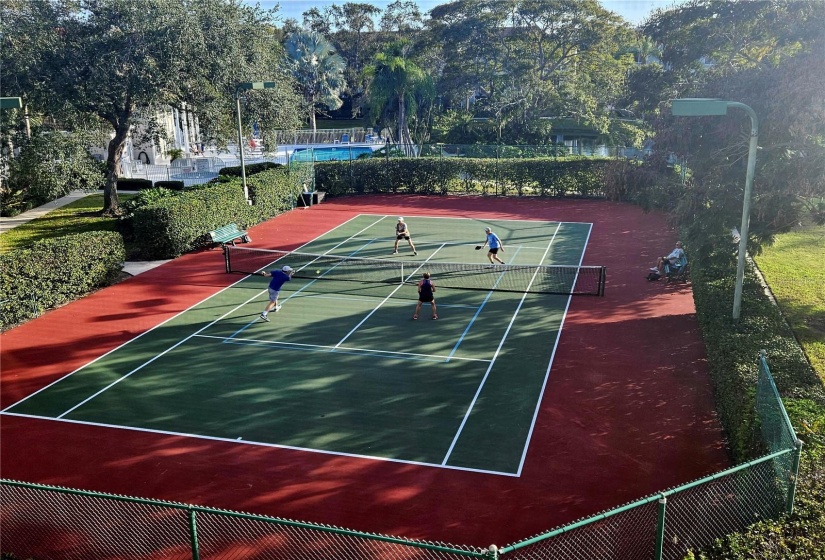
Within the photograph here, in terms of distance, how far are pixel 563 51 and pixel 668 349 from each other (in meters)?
39.7

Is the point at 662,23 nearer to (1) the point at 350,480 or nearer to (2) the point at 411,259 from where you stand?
(2) the point at 411,259

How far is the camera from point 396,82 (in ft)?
165

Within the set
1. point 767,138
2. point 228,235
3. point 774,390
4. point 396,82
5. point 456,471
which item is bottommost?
point 456,471

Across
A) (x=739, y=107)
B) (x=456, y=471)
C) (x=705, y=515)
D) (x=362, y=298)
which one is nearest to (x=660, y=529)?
(x=705, y=515)

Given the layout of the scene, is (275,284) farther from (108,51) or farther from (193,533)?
(108,51)

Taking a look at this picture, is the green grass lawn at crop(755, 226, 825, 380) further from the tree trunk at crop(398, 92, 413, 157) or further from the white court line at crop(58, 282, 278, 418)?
the tree trunk at crop(398, 92, 413, 157)

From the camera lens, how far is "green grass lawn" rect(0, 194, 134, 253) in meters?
27.7

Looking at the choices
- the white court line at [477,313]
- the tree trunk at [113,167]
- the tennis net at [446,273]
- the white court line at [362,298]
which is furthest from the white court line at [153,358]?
the tree trunk at [113,167]

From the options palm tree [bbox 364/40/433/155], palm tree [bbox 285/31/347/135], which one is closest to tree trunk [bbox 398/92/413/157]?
palm tree [bbox 364/40/433/155]

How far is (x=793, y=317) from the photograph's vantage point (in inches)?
703

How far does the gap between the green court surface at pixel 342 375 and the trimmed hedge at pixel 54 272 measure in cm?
365

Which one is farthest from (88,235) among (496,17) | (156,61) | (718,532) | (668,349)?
(496,17)

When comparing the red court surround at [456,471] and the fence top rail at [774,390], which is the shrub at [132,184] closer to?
the red court surround at [456,471]

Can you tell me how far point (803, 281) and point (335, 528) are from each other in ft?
57.6
